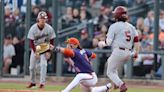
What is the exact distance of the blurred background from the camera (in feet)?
56.3

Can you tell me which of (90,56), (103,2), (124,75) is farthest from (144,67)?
(90,56)

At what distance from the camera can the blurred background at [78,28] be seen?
1717 centimetres

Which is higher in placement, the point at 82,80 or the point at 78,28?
the point at 78,28

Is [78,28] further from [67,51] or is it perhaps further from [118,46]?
[67,51]

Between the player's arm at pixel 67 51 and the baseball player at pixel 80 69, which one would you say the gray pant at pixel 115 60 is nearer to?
the baseball player at pixel 80 69

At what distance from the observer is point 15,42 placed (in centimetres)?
1864

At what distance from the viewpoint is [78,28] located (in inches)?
725

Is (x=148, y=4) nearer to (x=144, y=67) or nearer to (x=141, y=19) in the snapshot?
(x=141, y=19)

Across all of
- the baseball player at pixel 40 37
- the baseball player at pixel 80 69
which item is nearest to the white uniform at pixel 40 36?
the baseball player at pixel 40 37

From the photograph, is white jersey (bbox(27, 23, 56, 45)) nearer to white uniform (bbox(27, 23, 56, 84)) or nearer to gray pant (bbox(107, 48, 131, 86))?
white uniform (bbox(27, 23, 56, 84))

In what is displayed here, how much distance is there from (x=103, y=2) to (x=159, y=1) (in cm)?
236

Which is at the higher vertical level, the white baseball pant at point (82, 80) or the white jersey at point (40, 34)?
the white jersey at point (40, 34)

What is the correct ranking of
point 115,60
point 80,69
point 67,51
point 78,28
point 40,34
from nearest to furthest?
1. point 67,51
2. point 80,69
3. point 115,60
4. point 40,34
5. point 78,28


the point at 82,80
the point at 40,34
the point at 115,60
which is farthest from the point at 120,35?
the point at 40,34
